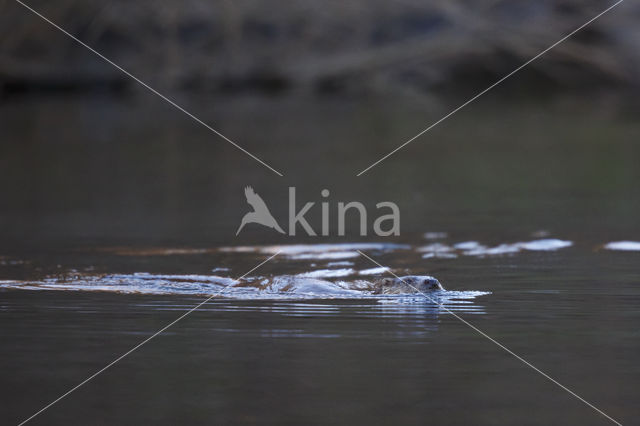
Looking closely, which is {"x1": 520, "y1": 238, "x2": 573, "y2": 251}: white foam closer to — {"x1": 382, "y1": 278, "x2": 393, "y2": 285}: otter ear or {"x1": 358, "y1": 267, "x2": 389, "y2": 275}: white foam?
{"x1": 358, "y1": 267, "x2": 389, "y2": 275}: white foam

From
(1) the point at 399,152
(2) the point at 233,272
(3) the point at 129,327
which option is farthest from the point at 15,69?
(3) the point at 129,327

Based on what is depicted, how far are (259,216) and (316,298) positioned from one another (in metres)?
5.69

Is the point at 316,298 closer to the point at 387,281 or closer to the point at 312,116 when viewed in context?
the point at 387,281

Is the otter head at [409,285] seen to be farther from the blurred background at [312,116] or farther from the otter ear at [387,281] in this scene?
the blurred background at [312,116]

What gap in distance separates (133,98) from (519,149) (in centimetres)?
2058

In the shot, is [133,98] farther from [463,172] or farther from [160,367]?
[160,367]

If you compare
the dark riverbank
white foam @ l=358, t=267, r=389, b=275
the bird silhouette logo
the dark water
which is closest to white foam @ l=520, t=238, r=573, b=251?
the dark water

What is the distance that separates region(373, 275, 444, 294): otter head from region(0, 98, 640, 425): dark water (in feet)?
0.92

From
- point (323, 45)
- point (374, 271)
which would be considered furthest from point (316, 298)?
point (323, 45)

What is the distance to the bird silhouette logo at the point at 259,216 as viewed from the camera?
1508 centimetres

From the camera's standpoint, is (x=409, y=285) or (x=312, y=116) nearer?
(x=409, y=285)

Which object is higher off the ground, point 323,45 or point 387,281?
point 323,45

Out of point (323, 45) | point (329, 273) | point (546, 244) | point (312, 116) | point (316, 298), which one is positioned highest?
point (323, 45)

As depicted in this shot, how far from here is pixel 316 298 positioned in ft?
33.3
